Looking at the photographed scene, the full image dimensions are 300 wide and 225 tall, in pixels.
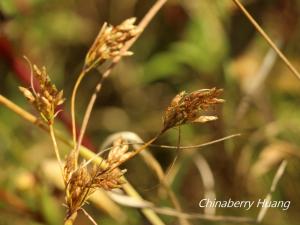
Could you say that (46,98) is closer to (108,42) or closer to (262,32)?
(108,42)

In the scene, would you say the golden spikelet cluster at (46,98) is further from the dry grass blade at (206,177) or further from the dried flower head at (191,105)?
the dry grass blade at (206,177)

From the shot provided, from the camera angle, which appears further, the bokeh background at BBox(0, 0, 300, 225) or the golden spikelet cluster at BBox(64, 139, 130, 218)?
the bokeh background at BBox(0, 0, 300, 225)

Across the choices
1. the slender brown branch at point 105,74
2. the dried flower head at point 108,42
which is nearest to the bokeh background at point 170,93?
the slender brown branch at point 105,74

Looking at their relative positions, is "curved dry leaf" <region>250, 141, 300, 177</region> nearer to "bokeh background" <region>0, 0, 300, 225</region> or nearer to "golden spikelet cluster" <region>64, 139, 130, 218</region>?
"bokeh background" <region>0, 0, 300, 225</region>

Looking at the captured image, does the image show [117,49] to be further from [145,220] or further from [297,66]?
[297,66]

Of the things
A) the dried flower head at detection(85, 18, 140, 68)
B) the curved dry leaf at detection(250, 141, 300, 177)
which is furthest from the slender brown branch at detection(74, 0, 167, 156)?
the curved dry leaf at detection(250, 141, 300, 177)

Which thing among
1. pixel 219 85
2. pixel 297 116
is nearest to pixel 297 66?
pixel 297 116
